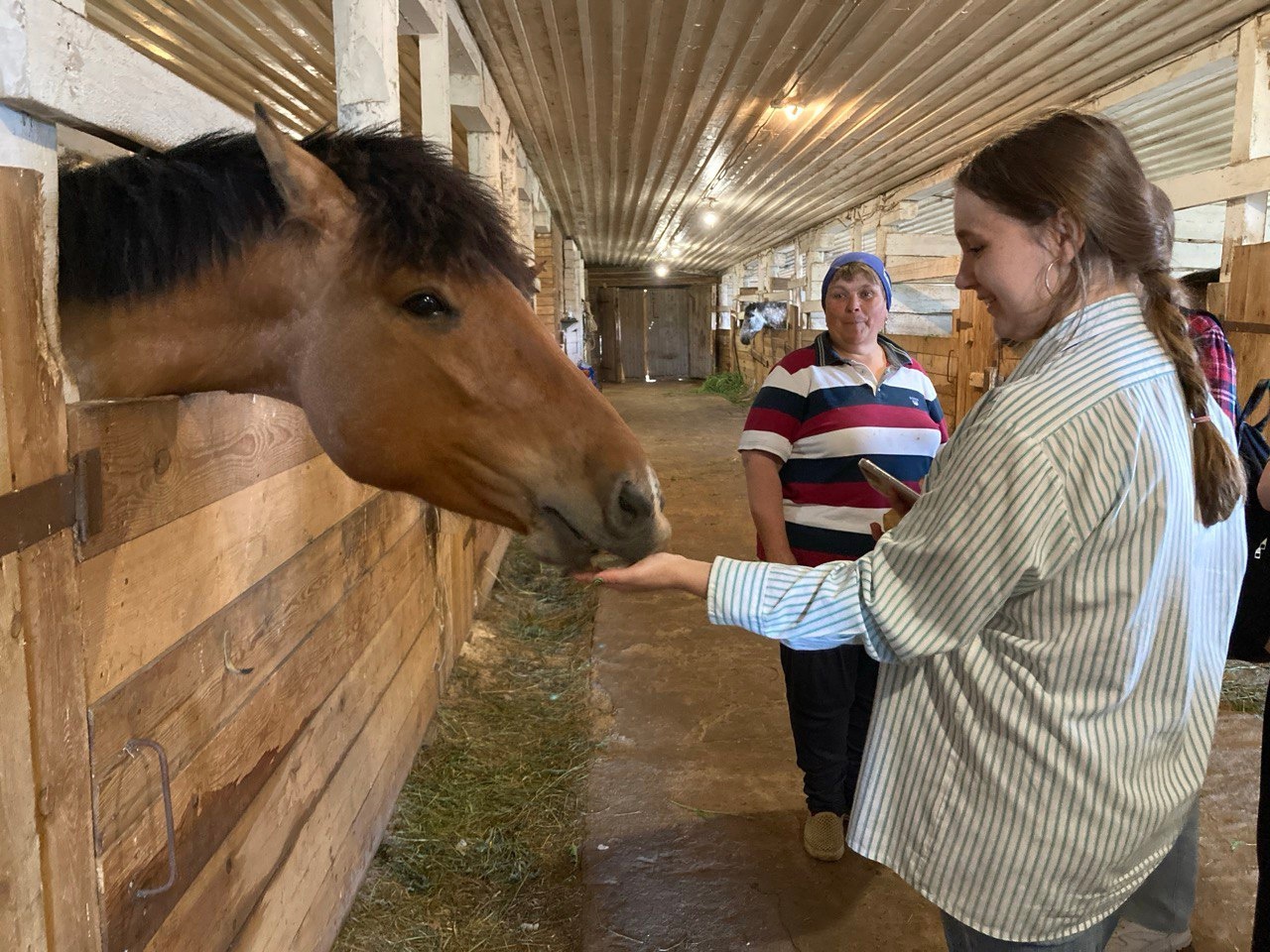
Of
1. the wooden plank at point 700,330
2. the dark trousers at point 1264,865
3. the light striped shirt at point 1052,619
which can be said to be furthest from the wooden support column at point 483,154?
the wooden plank at point 700,330

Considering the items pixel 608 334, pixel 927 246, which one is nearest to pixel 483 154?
pixel 927 246

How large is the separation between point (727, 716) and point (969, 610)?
2.65 metres

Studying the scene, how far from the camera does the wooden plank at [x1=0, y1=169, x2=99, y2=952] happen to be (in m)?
0.98

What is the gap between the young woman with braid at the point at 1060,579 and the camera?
106cm

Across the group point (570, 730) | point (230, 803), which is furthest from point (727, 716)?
point (230, 803)

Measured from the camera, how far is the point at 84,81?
1.09m

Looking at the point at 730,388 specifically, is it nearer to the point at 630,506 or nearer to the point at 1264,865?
the point at 1264,865

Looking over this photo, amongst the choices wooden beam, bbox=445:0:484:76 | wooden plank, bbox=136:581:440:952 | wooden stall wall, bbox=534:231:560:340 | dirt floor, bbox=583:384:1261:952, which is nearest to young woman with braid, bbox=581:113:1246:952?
wooden plank, bbox=136:581:440:952

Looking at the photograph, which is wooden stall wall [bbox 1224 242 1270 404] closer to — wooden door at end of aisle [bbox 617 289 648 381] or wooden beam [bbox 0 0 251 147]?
wooden beam [bbox 0 0 251 147]

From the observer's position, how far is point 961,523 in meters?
1.08

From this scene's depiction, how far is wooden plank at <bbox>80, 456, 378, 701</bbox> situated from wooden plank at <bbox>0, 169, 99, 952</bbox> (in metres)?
0.07

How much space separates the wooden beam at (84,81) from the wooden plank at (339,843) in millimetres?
1568

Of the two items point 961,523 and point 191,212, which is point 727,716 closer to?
point 961,523

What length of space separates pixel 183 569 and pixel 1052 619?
144cm
